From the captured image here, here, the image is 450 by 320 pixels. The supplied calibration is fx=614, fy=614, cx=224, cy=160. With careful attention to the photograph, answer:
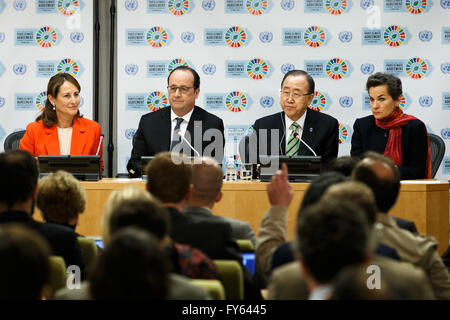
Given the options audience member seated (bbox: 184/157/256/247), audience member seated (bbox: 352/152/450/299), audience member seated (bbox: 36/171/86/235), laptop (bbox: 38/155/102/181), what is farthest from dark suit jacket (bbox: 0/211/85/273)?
→ laptop (bbox: 38/155/102/181)

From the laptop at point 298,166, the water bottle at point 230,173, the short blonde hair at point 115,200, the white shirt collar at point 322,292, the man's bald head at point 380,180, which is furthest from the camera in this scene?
the water bottle at point 230,173

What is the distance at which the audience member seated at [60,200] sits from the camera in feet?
8.57

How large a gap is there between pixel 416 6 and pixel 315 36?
0.98 m

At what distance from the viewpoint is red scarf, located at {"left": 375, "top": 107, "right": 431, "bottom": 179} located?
15.1ft

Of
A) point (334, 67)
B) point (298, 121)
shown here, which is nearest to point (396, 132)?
point (298, 121)

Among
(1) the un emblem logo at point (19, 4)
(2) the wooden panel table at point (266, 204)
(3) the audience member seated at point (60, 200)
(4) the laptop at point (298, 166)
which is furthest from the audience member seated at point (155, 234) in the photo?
(1) the un emblem logo at point (19, 4)

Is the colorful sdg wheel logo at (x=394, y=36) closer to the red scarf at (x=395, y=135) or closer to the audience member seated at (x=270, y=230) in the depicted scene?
the red scarf at (x=395, y=135)

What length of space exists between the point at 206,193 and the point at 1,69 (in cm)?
390

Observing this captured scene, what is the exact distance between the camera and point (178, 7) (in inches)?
231

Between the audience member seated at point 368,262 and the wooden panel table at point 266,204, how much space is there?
2018 millimetres

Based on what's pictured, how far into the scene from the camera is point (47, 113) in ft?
16.1

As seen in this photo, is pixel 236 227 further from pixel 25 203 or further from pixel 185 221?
pixel 25 203

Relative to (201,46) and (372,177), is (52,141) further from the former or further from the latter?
(372,177)
